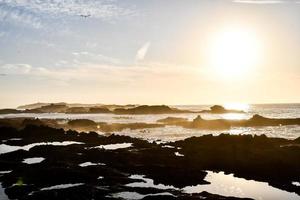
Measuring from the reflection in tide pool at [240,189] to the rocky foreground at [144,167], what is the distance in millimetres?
1031

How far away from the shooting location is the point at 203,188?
35094mm

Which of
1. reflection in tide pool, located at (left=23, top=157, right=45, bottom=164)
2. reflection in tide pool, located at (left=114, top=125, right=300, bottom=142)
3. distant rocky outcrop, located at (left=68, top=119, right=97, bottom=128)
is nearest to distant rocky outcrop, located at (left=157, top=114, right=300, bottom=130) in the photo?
reflection in tide pool, located at (left=114, top=125, right=300, bottom=142)

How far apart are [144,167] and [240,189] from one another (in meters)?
12.3

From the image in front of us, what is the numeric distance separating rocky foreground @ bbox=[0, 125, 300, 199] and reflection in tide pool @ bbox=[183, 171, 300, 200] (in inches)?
40.6

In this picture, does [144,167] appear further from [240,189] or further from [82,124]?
[82,124]

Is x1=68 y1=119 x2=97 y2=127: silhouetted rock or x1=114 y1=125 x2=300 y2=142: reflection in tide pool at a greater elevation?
x1=68 y1=119 x2=97 y2=127: silhouetted rock

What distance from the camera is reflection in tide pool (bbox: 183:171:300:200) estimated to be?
3228 centimetres

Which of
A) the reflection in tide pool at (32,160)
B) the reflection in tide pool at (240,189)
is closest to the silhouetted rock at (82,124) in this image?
the reflection in tide pool at (32,160)

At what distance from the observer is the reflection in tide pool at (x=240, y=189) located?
3228 centimetres

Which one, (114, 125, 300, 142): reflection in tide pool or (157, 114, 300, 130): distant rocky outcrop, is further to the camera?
(157, 114, 300, 130): distant rocky outcrop

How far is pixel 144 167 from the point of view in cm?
4331

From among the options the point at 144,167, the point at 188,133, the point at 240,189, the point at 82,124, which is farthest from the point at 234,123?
the point at 240,189

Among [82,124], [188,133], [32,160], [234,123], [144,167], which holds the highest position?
[82,124]

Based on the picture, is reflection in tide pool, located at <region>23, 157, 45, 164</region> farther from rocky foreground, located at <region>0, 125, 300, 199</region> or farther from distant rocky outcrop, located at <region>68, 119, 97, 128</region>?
distant rocky outcrop, located at <region>68, 119, 97, 128</region>
